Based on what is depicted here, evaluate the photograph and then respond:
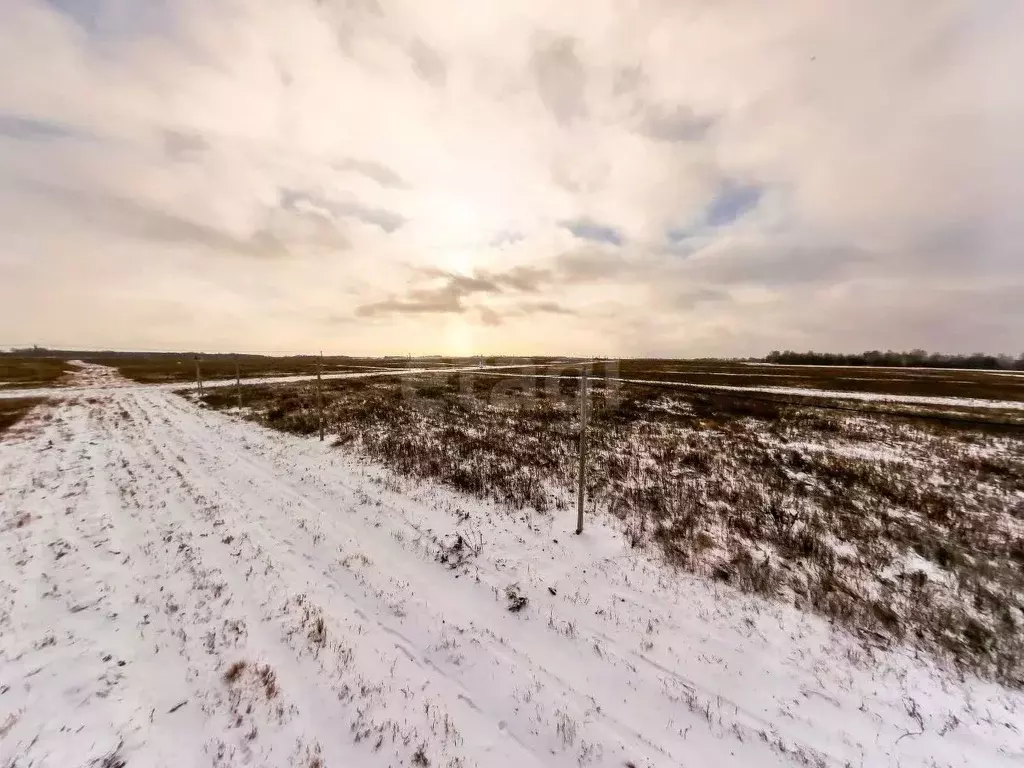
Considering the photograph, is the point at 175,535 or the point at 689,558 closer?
the point at 689,558

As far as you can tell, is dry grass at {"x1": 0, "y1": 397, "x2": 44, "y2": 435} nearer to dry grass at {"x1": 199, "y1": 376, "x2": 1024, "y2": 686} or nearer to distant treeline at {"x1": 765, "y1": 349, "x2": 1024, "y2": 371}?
dry grass at {"x1": 199, "y1": 376, "x2": 1024, "y2": 686}

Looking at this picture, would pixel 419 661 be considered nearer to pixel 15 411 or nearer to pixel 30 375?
pixel 15 411

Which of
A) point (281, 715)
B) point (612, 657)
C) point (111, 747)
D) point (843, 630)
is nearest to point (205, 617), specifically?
point (111, 747)

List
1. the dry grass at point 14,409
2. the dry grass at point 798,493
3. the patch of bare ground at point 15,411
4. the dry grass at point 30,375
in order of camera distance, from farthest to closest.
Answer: the dry grass at point 30,375 → the dry grass at point 14,409 → the patch of bare ground at point 15,411 → the dry grass at point 798,493

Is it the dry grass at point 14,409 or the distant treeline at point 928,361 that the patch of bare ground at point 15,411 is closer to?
the dry grass at point 14,409

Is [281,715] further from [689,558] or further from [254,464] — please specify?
[254,464]

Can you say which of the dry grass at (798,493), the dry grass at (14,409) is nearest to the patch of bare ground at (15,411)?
the dry grass at (14,409)
